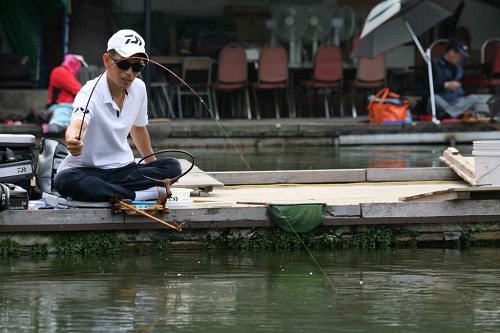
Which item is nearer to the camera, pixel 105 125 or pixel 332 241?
pixel 105 125

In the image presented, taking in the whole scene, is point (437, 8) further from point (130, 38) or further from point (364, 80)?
point (130, 38)

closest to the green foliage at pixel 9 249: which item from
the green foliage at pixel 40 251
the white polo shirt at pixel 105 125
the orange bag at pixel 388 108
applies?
the green foliage at pixel 40 251

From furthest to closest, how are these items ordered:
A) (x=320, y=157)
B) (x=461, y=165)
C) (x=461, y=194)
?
(x=320, y=157) < (x=461, y=165) < (x=461, y=194)

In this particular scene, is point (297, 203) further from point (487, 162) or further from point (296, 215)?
point (487, 162)

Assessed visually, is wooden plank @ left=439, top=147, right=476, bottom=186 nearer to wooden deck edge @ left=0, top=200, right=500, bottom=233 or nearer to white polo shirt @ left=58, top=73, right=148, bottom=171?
wooden deck edge @ left=0, top=200, right=500, bottom=233

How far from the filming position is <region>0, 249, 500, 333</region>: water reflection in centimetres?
727

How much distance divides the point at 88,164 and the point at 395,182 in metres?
3.09

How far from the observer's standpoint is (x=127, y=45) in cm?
914

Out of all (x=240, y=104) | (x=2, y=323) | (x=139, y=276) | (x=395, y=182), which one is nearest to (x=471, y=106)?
(x=240, y=104)

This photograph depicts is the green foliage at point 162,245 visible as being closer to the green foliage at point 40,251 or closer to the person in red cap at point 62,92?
the green foliage at point 40,251

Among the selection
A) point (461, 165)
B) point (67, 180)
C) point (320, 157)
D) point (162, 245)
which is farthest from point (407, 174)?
point (320, 157)

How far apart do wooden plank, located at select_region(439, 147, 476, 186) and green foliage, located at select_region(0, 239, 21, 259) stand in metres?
3.32

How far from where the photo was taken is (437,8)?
19.7 meters

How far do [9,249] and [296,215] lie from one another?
1935 millimetres
